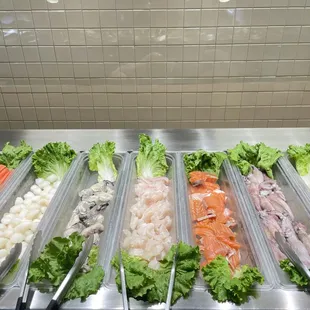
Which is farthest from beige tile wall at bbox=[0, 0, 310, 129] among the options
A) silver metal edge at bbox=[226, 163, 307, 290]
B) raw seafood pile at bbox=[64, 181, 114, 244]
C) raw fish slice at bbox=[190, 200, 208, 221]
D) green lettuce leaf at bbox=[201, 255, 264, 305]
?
green lettuce leaf at bbox=[201, 255, 264, 305]

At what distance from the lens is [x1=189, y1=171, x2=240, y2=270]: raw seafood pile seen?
1471mm

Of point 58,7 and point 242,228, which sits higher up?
point 58,7

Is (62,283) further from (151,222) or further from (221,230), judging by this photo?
(221,230)

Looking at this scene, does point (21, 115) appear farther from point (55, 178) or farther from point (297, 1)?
point (297, 1)

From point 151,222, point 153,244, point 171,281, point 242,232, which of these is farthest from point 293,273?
point 151,222

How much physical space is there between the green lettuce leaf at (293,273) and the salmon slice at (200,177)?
78 centimetres

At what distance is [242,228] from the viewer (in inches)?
62.8

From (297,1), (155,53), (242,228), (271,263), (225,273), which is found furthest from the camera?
(155,53)

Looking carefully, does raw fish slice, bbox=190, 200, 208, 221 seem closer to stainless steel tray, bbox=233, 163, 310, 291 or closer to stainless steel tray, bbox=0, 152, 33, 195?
stainless steel tray, bbox=233, 163, 310, 291

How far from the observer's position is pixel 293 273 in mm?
1209

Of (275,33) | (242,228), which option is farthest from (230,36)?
(242,228)

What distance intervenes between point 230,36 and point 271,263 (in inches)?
86.2

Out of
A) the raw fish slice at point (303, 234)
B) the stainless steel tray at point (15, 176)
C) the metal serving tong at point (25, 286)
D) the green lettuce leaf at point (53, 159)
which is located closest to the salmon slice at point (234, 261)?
the raw fish slice at point (303, 234)

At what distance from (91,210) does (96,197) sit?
105 mm
